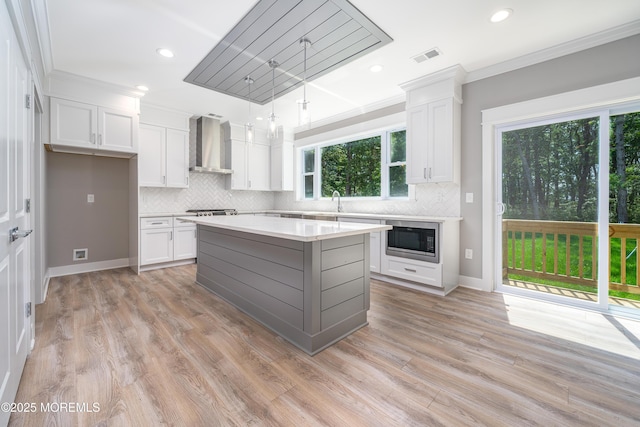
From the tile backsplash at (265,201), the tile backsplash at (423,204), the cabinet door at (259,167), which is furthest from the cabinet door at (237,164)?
the tile backsplash at (423,204)

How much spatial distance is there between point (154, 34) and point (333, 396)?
3285 millimetres

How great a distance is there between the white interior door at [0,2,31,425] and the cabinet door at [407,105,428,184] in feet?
11.7

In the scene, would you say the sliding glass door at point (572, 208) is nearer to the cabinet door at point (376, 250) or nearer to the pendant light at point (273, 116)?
the cabinet door at point (376, 250)

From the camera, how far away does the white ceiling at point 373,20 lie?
7.19 feet

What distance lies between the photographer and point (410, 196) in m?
→ 4.02

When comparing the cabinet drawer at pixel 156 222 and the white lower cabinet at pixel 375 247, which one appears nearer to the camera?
the white lower cabinet at pixel 375 247

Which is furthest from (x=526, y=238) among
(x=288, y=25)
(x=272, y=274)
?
(x=288, y=25)

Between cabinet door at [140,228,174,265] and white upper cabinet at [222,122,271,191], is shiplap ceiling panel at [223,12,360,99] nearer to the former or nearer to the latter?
white upper cabinet at [222,122,271,191]

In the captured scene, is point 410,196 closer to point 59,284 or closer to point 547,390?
point 547,390

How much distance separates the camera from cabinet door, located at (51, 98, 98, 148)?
3.40 meters

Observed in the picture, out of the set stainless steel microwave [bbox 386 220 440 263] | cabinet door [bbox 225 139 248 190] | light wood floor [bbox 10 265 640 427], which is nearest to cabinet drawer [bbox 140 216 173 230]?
cabinet door [bbox 225 139 248 190]

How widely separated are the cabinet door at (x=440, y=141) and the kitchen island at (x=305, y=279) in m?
1.66

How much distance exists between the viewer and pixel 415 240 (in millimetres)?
3342

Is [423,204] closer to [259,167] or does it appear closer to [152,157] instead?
[259,167]
